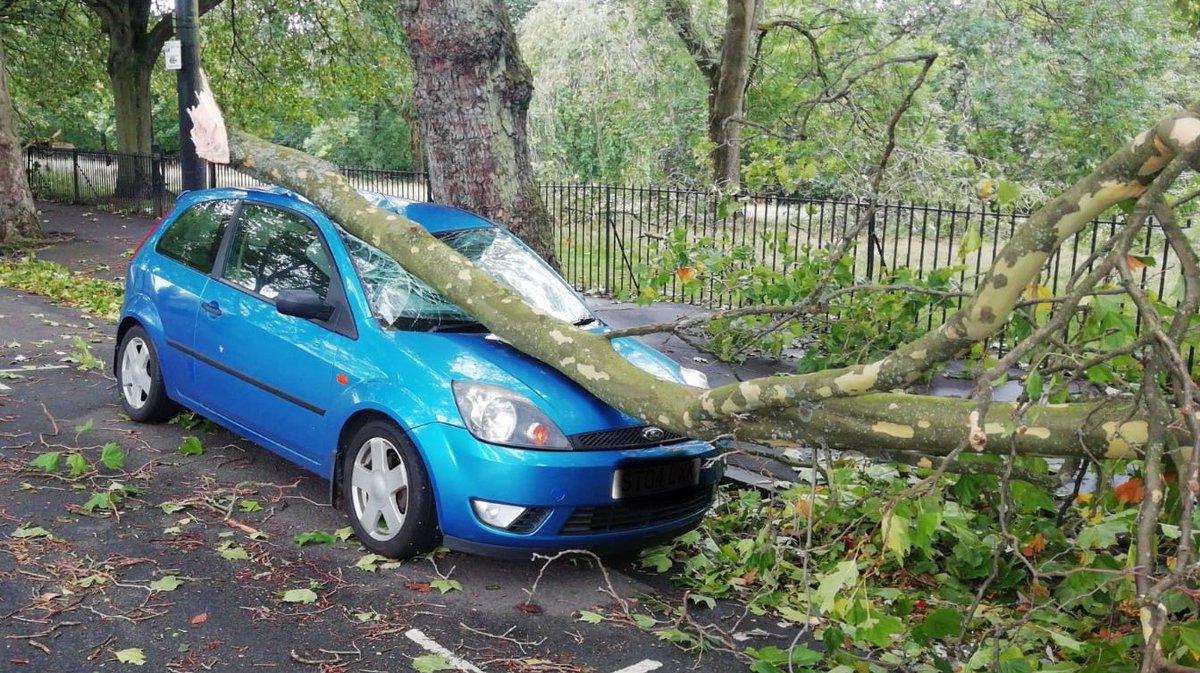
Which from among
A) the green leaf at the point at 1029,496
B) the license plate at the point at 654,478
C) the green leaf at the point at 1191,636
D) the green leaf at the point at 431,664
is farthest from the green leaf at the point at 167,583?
the green leaf at the point at 1191,636

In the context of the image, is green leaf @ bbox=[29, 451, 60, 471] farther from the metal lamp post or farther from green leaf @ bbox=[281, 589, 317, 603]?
the metal lamp post

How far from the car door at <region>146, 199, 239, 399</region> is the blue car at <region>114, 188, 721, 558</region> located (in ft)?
0.05

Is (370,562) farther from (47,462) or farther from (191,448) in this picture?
(47,462)

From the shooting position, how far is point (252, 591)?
4.75 m

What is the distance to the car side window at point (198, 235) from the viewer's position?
6.63 meters

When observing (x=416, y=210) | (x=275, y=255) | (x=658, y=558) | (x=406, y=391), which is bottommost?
(x=658, y=558)

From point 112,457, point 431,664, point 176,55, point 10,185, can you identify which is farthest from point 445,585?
point 10,185

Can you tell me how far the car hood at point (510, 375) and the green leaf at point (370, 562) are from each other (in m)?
0.81

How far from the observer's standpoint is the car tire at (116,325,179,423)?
6945mm

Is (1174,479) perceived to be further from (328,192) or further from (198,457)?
(198,457)

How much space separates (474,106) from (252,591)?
4959 mm

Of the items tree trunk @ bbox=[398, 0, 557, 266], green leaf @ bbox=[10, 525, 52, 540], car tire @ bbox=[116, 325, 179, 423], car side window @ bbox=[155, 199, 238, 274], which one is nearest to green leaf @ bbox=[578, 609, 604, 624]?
green leaf @ bbox=[10, 525, 52, 540]

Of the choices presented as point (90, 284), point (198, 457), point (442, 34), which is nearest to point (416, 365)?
point (198, 457)

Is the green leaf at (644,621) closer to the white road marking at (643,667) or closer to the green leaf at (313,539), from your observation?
the white road marking at (643,667)
